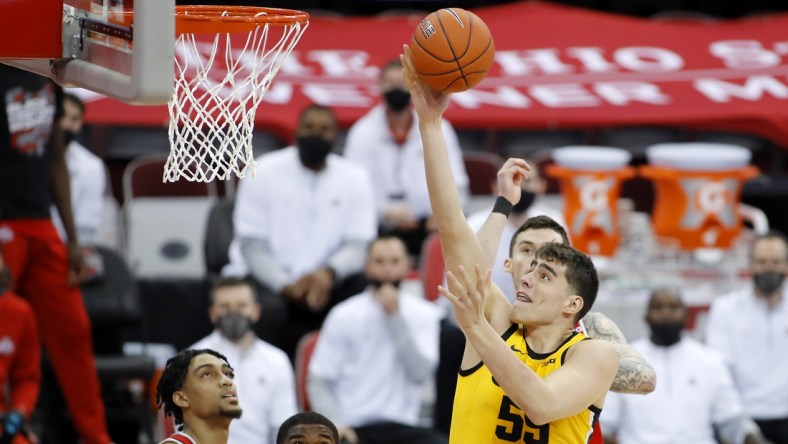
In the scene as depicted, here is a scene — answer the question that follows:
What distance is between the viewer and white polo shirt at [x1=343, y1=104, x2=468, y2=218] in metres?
9.41

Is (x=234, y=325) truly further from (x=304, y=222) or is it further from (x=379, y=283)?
(x=304, y=222)

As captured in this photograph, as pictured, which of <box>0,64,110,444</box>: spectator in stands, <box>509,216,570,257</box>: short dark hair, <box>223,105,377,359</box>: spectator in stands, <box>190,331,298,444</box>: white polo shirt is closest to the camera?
<box>509,216,570,257</box>: short dark hair

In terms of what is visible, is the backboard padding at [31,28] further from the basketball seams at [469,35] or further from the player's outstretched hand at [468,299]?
the player's outstretched hand at [468,299]

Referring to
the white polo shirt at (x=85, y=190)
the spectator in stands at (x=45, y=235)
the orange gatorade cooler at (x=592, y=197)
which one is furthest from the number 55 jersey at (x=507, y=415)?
the white polo shirt at (x=85, y=190)

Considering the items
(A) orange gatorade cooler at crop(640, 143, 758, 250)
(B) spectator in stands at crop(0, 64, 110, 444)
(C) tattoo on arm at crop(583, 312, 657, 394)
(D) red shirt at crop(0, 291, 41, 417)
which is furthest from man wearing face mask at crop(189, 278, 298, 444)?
(A) orange gatorade cooler at crop(640, 143, 758, 250)

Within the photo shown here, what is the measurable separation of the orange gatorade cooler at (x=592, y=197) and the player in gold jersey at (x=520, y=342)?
14.6 feet

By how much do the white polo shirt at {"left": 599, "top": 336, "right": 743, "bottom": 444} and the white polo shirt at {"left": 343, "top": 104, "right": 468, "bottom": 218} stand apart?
6.05ft

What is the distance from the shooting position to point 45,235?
7391 millimetres

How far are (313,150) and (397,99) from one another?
3.62 ft

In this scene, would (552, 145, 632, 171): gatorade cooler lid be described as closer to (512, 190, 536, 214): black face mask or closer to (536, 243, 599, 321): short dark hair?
(512, 190, 536, 214): black face mask

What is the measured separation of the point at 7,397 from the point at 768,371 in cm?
443

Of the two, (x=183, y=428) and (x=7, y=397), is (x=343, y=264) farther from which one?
(x=183, y=428)

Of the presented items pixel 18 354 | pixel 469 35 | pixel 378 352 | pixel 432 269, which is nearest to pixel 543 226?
pixel 469 35

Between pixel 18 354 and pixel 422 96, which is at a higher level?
pixel 422 96
